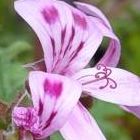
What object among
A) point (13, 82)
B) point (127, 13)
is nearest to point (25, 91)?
point (13, 82)

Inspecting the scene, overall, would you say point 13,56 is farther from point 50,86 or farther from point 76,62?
point 50,86

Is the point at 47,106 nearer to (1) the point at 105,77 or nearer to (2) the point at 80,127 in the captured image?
(2) the point at 80,127

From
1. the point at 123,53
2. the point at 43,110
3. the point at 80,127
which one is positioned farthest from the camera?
the point at 123,53

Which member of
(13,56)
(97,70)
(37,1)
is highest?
(37,1)

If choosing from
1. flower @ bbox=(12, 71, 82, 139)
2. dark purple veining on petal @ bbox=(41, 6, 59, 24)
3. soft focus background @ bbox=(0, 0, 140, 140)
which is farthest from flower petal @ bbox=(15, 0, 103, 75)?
soft focus background @ bbox=(0, 0, 140, 140)

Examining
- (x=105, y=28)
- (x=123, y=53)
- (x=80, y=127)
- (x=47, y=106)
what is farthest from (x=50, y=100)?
(x=123, y=53)

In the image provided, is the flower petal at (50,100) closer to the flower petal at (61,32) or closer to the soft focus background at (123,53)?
the flower petal at (61,32)
